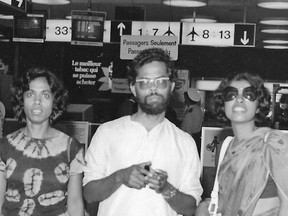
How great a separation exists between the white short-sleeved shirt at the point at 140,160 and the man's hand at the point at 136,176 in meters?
0.15

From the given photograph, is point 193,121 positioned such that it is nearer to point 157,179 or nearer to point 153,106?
point 153,106

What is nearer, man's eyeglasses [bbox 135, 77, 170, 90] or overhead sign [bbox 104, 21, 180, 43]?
man's eyeglasses [bbox 135, 77, 170, 90]

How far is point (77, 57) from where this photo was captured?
1109cm

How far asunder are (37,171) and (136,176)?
0.51m

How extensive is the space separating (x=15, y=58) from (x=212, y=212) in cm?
886

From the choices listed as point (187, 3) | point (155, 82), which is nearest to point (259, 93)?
point (155, 82)

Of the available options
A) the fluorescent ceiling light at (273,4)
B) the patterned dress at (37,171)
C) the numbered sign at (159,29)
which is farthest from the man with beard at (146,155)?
the fluorescent ceiling light at (273,4)

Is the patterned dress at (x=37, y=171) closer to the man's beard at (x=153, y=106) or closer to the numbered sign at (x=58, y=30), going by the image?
the man's beard at (x=153, y=106)

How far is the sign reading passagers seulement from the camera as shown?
9.04 meters

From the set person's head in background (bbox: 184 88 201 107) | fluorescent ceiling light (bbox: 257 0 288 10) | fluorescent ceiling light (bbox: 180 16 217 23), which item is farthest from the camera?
fluorescent ceiling light (bbox: 180 16 217 23)

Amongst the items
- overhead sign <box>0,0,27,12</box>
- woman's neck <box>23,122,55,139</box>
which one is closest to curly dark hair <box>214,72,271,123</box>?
woman's neck <box>23,122,55,139</box>

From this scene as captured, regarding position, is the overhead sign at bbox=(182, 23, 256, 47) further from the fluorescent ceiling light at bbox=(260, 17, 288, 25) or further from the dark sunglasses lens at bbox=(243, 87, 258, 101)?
the dark sunglasses lens at bbox=(243, 87, 258, 101)

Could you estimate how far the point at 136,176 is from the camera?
2.78m

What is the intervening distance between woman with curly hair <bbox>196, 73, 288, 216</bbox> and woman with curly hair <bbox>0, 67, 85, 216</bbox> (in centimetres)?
64
